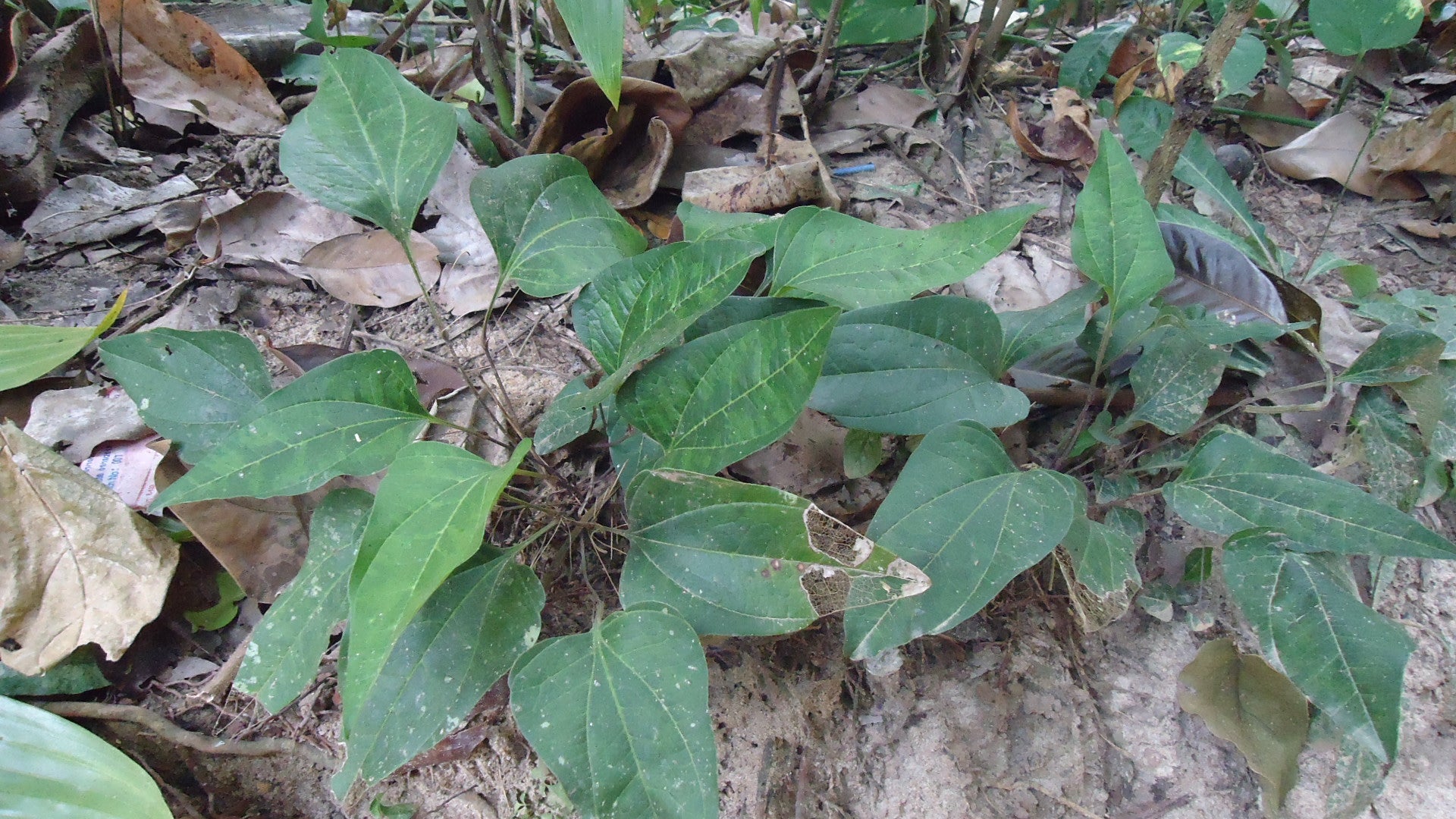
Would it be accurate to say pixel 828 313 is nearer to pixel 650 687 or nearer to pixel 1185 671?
pixel 650 687

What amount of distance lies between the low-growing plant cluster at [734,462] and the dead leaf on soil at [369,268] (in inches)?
17.9

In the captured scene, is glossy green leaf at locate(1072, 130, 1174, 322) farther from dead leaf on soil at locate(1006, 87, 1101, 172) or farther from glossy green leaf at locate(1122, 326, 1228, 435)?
dead leaf on soil at locate(1006, 87, 1101, 172)

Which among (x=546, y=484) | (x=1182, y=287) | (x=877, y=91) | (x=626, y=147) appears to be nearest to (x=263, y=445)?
(x=546, y=484)

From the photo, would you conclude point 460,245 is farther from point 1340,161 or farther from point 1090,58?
point 1340,161

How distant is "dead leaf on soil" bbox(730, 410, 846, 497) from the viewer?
1.24 meters

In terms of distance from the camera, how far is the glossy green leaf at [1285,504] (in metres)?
0.85

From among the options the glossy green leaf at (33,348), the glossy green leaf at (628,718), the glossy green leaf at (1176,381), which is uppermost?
the glossy green leaf at (1176,381)

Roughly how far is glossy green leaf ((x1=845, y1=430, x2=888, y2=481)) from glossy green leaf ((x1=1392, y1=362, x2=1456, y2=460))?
2.53ft

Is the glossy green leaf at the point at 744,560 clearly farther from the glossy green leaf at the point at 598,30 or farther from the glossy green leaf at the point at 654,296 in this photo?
the glossy green leaf at the point at 598,30

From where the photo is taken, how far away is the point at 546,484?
1.21 metres

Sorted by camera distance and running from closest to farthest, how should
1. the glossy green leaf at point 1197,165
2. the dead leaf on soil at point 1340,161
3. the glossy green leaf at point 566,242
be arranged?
the glossy green leaf at point 566,242 < the glossy green leaf at point 1197,165 < the dead leaf on soil at point 1340,161

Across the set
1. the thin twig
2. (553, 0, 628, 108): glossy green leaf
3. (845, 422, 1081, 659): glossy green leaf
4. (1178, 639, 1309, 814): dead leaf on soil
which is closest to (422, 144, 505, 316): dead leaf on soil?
(553, 0, 628, 108): glossy green leaf

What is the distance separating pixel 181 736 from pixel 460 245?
1.00 metres

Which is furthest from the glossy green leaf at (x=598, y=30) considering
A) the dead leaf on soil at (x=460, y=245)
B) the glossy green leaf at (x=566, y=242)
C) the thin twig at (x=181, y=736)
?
the thin twig at (x=181, y=736)
